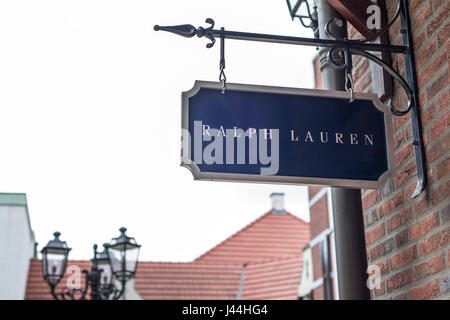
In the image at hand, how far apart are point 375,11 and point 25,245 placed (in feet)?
48.8

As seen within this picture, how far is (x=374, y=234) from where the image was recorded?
3215 millimetres

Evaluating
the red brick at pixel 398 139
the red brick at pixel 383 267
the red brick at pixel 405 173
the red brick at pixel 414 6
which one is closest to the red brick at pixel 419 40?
the red brick at pixel 414 6

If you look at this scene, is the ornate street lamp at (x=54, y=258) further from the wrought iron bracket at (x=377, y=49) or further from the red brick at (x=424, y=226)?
the red brick at (x=424, y=226)

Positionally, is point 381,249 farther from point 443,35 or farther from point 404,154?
point 443,35

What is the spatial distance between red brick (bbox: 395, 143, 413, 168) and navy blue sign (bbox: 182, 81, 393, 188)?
0.21 meters

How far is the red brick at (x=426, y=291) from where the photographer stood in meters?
2.60

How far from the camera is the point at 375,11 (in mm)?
3213

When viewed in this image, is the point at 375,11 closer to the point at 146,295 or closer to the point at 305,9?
the point at 305,9

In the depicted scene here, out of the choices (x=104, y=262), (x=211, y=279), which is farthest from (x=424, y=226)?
(x=211, y=279)

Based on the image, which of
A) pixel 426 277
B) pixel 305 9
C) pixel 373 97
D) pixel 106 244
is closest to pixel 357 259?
pixel 426 277

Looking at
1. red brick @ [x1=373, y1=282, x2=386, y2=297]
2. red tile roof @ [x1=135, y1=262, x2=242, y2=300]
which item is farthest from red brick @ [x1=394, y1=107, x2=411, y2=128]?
red tile roof @ [x1=135, y1=262, x2=242, y2=300]

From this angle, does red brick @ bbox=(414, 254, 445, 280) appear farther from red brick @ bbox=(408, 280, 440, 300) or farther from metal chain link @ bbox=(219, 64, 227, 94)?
metal chain link @ bbox=(219, 64, 227, 94)

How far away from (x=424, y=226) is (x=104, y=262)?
22.9ft

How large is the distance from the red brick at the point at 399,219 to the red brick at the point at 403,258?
5.0 inches
